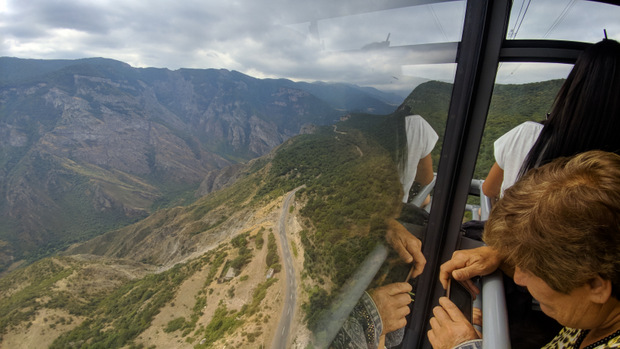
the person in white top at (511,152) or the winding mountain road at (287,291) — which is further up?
the person in white top at (511,152)

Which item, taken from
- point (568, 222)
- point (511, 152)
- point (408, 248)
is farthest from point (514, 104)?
point (568, 222)

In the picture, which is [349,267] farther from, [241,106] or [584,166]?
[241,106]

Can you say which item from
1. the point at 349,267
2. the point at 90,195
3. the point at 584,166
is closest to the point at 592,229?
the point at 584,166

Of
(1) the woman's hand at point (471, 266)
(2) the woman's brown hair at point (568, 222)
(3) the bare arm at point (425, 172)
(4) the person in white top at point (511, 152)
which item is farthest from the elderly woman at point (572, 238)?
(3) the bare arm at point (425, 172)

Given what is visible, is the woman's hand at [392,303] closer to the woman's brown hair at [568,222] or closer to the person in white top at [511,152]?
the person in white top at [511,152]

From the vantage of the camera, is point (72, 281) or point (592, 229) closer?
point (592, 229)

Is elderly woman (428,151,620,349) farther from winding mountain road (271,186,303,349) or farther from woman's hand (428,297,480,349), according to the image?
winding mountain road (271,186,303,349)

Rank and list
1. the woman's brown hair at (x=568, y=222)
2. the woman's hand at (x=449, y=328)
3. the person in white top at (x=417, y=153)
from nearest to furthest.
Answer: the woman's brown hair at (x=568, y=222) → the woman's hand at (x=449, y=328) → the person in white top at (x=417, y=153)
